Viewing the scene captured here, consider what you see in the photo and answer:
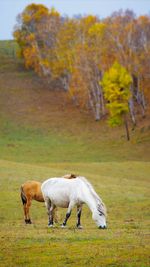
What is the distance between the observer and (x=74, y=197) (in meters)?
18.4

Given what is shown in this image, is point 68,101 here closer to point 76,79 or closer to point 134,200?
point 76,79

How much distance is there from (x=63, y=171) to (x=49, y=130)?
37.7 meters

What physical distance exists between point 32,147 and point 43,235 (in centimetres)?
4928

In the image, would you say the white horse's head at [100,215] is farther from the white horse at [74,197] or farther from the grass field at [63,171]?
the grass field at [63,171]

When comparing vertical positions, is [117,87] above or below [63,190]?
below

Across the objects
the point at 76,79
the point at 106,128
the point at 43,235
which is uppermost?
the point at 43,235

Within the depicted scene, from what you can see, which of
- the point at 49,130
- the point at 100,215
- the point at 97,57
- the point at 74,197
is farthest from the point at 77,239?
the point at 97,57

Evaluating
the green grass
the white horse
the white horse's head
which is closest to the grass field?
the green grass

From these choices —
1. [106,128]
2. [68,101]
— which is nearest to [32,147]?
[106,128]

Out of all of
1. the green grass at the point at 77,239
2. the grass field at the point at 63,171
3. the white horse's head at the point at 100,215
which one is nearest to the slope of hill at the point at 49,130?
the grass field at the point at 63,171

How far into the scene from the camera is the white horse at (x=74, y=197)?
688 inches

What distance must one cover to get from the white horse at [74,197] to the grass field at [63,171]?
22.2 inches

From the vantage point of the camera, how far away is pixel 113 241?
1491 centimetres

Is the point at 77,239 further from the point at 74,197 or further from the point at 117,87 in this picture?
the point at 117,87
